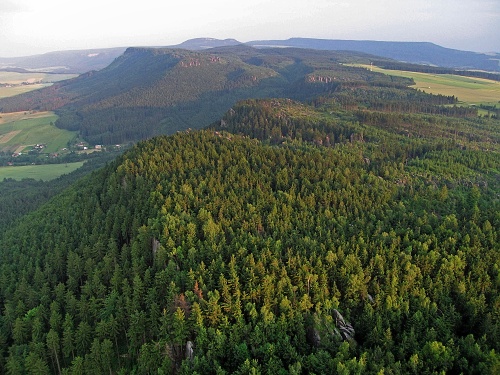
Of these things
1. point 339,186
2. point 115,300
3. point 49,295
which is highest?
point 339,186

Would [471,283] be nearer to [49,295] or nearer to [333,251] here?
[333,251]

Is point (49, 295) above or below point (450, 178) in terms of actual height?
below

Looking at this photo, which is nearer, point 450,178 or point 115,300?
point 115,300

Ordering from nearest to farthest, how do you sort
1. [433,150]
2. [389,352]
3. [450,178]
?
1. [389,352]
2. [450,178]
3. [433,150]

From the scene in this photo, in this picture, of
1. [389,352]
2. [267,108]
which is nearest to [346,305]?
[389,352]
